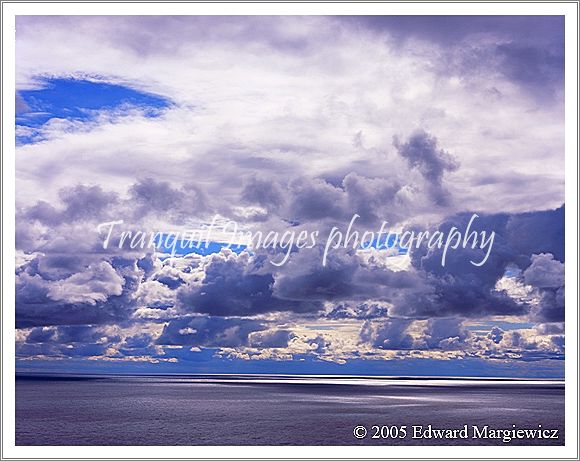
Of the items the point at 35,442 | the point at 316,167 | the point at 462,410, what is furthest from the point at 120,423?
the point at 462,410

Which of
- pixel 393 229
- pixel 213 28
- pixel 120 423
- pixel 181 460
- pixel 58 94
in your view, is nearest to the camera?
pixel 181 460

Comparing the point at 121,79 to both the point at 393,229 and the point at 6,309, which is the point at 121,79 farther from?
the point at 393,229

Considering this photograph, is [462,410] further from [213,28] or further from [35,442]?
[213,28]

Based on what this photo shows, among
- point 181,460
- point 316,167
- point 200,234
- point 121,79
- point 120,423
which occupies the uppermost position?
point 121,79

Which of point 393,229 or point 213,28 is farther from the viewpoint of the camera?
point 393,229

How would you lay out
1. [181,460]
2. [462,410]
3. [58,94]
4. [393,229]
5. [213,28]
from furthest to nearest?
[462,410] < [393,229] < [58,94] < [213,28] < [181,460]

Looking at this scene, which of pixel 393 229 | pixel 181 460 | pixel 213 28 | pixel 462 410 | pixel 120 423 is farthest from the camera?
pixel 462 410

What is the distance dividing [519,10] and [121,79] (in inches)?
582

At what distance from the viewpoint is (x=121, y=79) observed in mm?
27828

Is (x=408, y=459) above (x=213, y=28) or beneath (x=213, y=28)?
beneath

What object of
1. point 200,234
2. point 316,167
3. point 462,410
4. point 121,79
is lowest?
point 462,410

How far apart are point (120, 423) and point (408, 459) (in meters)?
15.8

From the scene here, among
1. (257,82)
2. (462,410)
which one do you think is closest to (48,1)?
(257,82)

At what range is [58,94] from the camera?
28.2m
